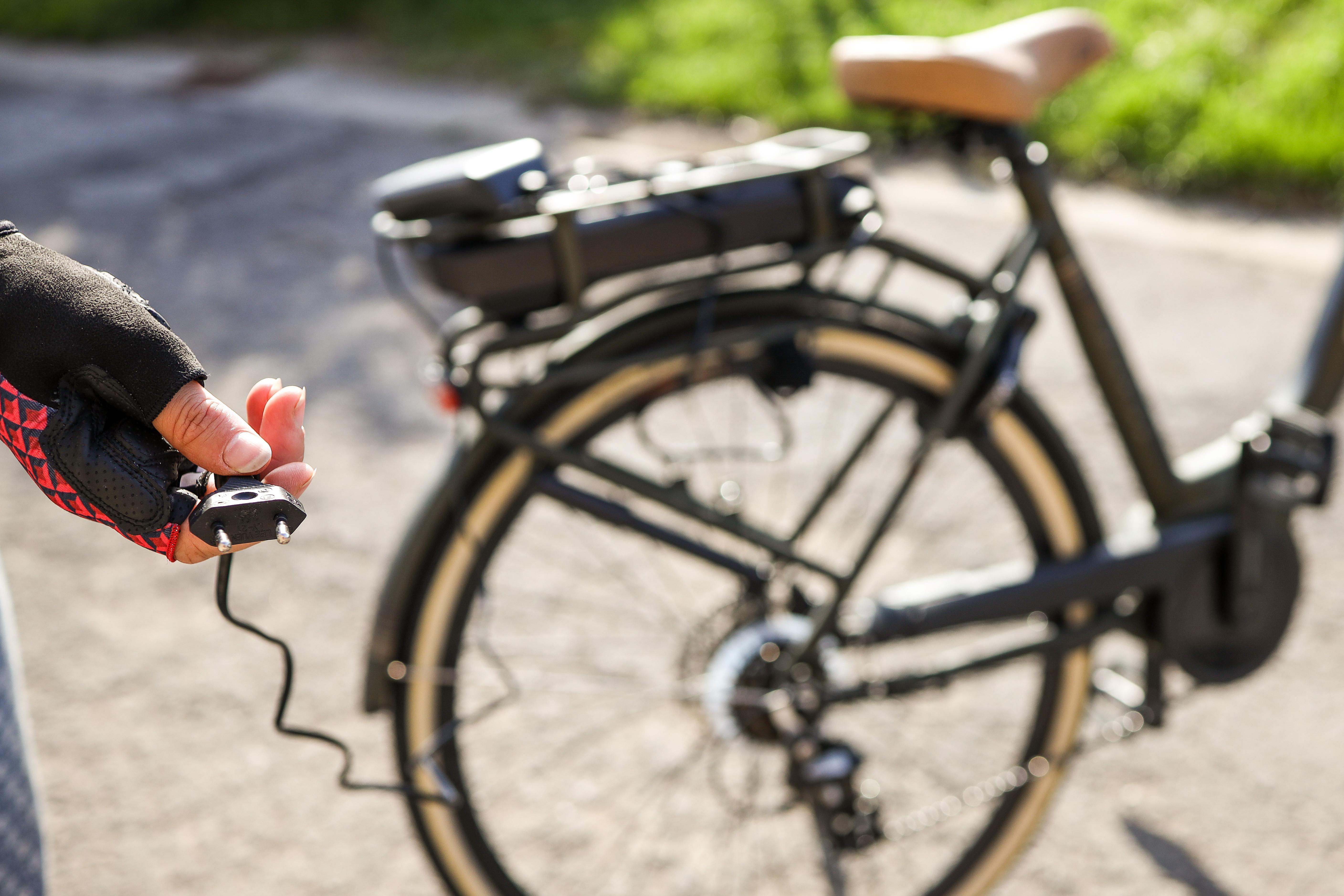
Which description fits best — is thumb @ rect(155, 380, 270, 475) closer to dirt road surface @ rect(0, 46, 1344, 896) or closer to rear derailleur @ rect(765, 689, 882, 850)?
rear derailleur @ rect(765, 689, 882, 850)

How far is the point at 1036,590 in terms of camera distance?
68.2 inches

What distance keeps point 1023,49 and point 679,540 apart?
0.86m

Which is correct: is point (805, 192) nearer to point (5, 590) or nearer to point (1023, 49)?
point (1023, 49)

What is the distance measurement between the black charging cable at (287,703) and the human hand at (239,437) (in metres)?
0.12

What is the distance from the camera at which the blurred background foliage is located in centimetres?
→ 420

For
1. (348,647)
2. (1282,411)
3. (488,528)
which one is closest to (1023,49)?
(1282,411)

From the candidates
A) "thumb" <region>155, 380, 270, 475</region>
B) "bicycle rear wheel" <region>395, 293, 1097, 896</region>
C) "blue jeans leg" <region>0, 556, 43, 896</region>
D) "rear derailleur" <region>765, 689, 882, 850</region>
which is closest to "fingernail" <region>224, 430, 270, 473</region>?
"thumb" <region>155, 380, 270, 475</region>

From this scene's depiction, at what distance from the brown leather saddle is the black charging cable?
1068 millimetres

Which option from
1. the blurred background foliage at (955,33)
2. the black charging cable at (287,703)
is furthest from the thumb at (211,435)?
the blurred background foliage at (955,33)

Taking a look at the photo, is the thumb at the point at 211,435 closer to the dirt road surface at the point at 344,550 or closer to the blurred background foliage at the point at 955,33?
the dirt road surface at the point at 344,550

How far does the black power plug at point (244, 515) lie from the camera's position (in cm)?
73

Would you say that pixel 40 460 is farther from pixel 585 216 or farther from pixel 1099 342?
pixel 1099 342

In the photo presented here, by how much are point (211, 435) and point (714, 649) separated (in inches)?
46.3

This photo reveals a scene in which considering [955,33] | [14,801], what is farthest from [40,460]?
[955,33]
